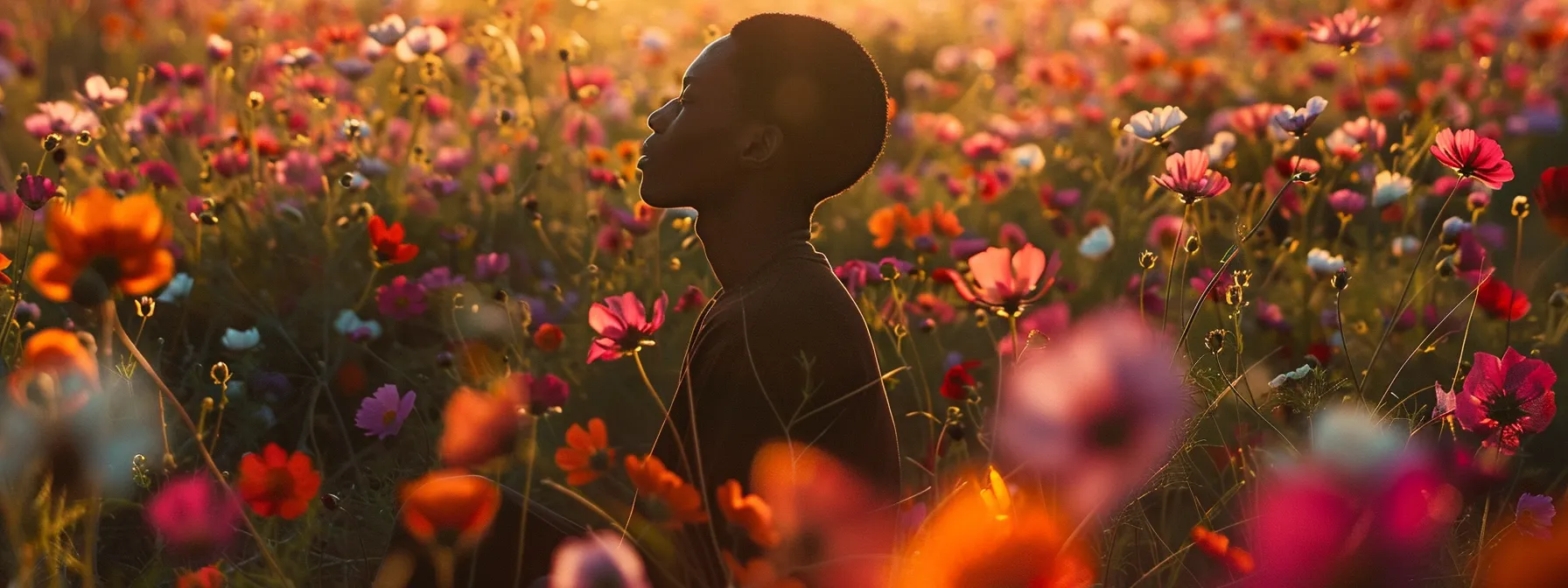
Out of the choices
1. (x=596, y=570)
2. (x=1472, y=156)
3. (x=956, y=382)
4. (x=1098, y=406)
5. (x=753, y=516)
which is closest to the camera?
(x=1098, y=406)

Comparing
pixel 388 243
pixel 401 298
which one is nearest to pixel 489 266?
pixel 401 298

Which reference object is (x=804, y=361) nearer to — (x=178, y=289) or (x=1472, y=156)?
(x=1472, y=156)

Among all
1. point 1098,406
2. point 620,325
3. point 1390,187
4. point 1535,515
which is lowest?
point 1390,187

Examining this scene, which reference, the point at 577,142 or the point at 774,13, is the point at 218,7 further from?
the point at 774,13

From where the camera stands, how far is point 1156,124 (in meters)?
2.03

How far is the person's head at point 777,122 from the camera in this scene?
155 cm

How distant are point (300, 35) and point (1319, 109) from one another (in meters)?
4.33

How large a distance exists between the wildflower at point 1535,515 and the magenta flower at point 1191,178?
1.53 feet

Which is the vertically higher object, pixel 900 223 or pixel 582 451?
pixel 582 451

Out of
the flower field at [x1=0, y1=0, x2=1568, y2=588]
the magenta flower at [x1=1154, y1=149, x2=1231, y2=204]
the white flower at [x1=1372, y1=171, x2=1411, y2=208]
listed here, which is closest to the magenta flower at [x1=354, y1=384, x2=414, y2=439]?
the flower field at [x1=0, y1=0, x2=1568, y2=588]

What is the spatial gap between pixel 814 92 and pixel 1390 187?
1577 millimetres

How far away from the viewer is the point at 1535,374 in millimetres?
1523

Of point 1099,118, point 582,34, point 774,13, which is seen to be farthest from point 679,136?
point 582,34

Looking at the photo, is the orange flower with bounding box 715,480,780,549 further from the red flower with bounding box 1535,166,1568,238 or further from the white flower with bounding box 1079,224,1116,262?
the white flower with bounding box 1079,224,1116,262
